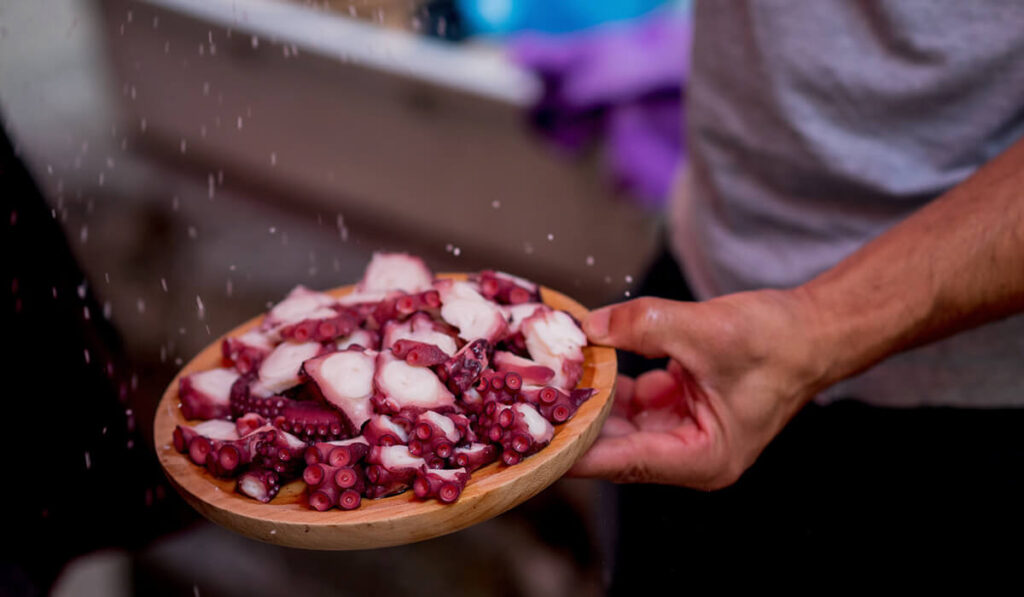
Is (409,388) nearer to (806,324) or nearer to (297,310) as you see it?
(297,310)

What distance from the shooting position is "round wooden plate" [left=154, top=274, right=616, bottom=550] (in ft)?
2.80

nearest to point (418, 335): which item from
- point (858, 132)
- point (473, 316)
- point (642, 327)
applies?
point (473, 316)

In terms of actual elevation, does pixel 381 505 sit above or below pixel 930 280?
below

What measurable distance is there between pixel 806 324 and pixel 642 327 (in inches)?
10.3

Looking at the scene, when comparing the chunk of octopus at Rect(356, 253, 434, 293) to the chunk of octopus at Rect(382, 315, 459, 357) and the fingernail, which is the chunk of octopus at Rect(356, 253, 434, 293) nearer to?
the chunk of octopus at Rect(382, 315, 459, 357)

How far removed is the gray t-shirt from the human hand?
11.0 inches

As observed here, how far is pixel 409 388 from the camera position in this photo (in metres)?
0.95

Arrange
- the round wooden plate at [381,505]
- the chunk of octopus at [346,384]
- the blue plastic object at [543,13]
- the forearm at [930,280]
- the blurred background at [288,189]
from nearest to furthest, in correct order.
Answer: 1. the round wooden plate at [381,505]
2. the chunk of octopus at [346,384]
3. the forearm at [930,280]
4. the blurred background at [288,189]
5. the blue plastic object at [543,13]

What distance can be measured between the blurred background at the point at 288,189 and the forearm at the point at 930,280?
23.7 inches

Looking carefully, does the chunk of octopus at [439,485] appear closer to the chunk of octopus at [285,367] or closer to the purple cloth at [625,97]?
the chunk of octopus at [285,367]

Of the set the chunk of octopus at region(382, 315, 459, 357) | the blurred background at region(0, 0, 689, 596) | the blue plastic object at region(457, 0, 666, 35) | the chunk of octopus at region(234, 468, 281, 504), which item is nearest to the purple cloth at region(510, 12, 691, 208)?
the blurred background at region(0, 0, 689, 596)

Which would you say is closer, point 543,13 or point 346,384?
point 346,384

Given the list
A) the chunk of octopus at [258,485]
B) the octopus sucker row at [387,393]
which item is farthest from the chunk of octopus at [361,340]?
the chunk of octopus at [258,485]

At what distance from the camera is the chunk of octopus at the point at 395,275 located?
119 cm
